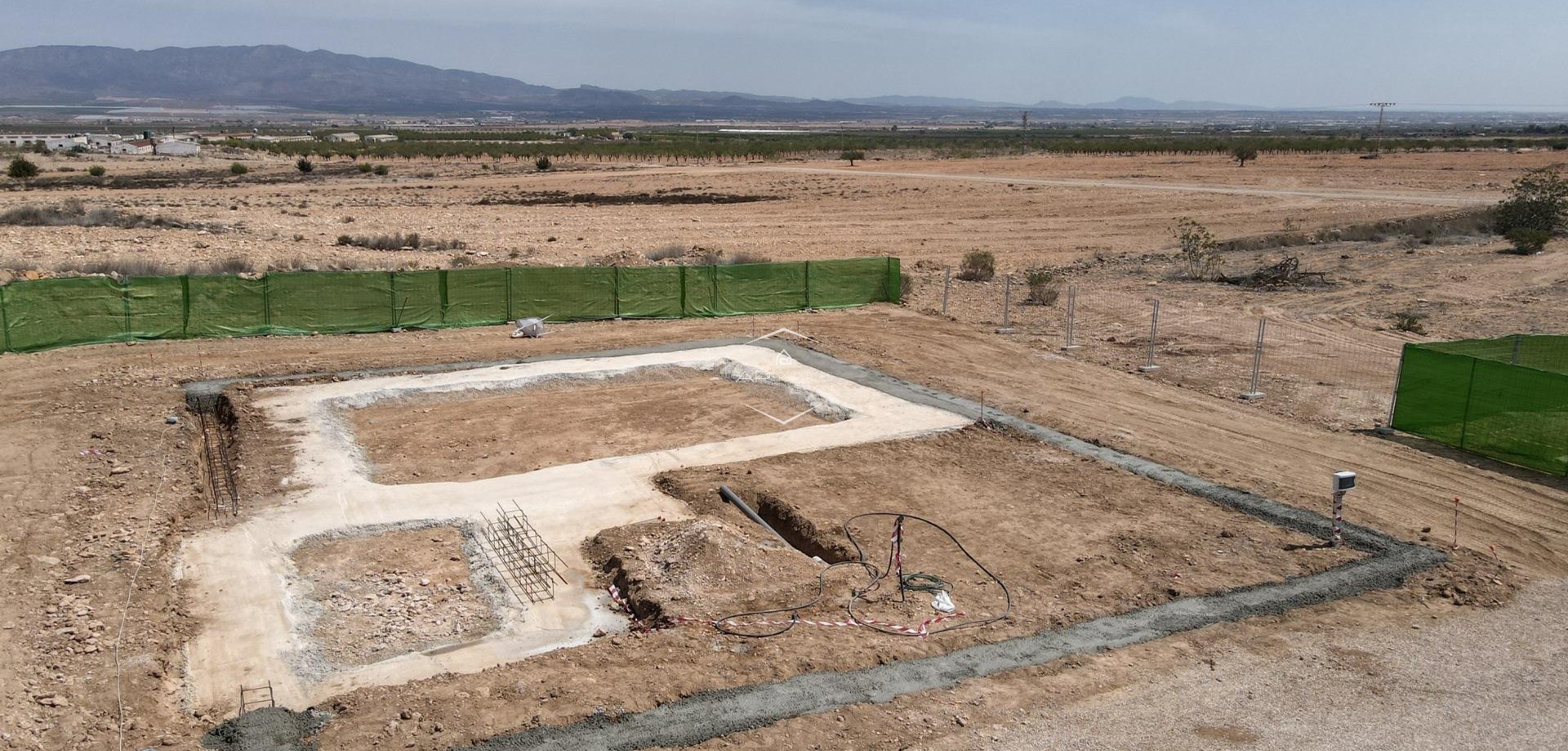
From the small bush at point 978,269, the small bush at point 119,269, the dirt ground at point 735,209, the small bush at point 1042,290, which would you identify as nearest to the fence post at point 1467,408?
the small bush at point 1042,290

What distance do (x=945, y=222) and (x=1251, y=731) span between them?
4559cm

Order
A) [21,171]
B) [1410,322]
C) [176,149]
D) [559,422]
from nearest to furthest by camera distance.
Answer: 1. [559,422]
2. [1410,322]
3. [21,171]
4. [176,149]

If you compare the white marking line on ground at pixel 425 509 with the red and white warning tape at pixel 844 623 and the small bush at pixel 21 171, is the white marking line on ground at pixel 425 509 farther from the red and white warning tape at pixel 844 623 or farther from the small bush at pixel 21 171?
the small bush at pixel 21 171

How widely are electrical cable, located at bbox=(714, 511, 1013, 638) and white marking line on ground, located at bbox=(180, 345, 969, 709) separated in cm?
159

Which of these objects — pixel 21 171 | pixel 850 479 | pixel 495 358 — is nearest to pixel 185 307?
pixel 495 358

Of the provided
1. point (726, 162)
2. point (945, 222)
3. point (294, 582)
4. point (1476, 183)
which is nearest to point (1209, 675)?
point (294, 582)

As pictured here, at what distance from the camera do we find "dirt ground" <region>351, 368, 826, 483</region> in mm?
18219

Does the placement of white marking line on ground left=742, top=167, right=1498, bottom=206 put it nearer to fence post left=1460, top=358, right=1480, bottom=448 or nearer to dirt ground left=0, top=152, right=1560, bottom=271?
dirt ground left=0, top=152, right=1560, bottom=271

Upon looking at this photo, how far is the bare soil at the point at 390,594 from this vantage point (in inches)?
468

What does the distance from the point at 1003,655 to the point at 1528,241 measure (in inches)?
1485

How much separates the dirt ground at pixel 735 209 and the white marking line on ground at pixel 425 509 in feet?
46.4

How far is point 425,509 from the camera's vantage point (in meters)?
15.5

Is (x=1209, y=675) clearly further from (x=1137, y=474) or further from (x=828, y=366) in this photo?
(x=828, y=366)

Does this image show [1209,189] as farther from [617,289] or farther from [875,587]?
[875,587]
